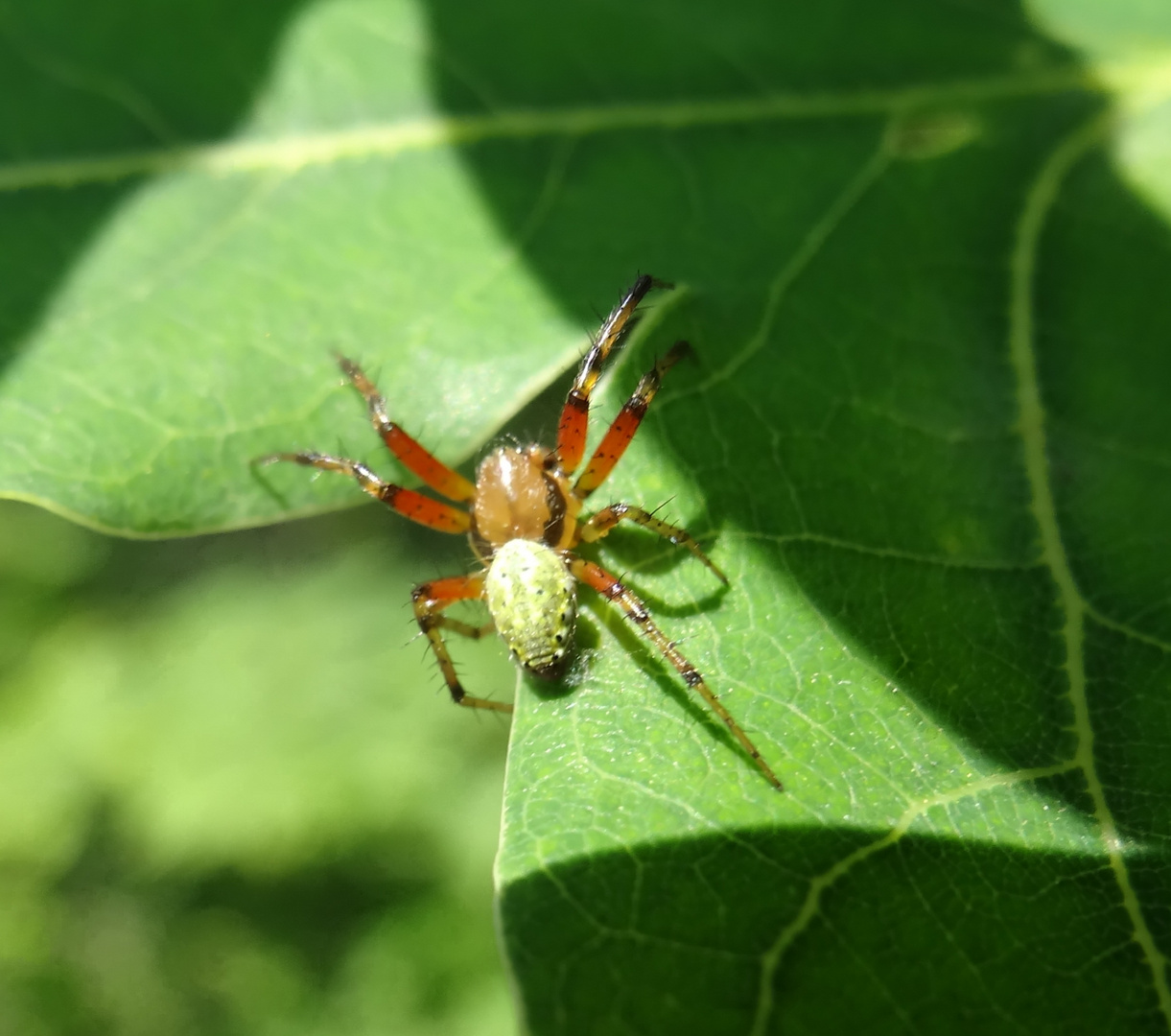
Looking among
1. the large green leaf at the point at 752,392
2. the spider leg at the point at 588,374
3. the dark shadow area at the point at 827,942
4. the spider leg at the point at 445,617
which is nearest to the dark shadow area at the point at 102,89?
the large green leaf at the point at 752,392

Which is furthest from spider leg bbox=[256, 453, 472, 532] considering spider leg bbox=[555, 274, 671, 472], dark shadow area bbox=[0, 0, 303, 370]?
dark shadow area bbox=[0, 0, 303, 370]

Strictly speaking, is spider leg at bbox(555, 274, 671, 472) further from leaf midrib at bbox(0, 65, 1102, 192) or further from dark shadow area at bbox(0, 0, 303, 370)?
dark shadow area at bbox(0, 0, 303, 370)

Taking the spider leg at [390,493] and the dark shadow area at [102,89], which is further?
the dark shadow area at [102,89]

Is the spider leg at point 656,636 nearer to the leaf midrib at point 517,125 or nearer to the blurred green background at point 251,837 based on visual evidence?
the leaf midrib at point 517,125

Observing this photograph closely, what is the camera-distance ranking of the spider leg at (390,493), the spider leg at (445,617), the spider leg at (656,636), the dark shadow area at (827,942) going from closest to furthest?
the dark shadow area at (827,942) → the spider leg at (656,636) → the spider leg at (390,493) → the spider leg at (445,617)

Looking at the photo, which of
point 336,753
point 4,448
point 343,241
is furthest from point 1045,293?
point 336,753

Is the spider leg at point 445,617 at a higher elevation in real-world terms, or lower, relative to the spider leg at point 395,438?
lower
